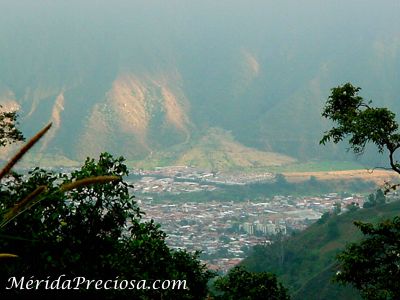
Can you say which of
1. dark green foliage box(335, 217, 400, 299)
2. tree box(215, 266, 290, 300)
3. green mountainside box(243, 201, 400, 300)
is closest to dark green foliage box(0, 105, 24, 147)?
tree box(215, 266, 290, 300)

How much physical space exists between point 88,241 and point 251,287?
6.71m

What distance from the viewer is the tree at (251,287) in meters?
16.5

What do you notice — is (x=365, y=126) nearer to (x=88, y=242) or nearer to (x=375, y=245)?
(x=375, y=245)

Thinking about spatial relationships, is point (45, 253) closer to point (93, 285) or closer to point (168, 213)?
point (93, 285)

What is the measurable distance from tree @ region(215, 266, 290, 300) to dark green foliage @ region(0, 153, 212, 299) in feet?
11.5

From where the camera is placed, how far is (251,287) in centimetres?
1677

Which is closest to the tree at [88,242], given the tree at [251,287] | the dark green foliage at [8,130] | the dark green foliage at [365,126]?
the tree at [251,287]

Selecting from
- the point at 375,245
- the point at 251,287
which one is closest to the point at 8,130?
the point at 251,287

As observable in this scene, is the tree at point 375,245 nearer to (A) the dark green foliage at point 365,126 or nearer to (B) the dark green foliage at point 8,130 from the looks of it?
(A) the dark green foliage at point 365,126

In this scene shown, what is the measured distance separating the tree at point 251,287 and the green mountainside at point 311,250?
3883cm

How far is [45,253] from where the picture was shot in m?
10.5

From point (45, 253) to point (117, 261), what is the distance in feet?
5.37

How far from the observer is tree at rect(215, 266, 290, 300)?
1655cm

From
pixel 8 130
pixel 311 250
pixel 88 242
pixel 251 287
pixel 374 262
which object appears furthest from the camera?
pixel 311 250
